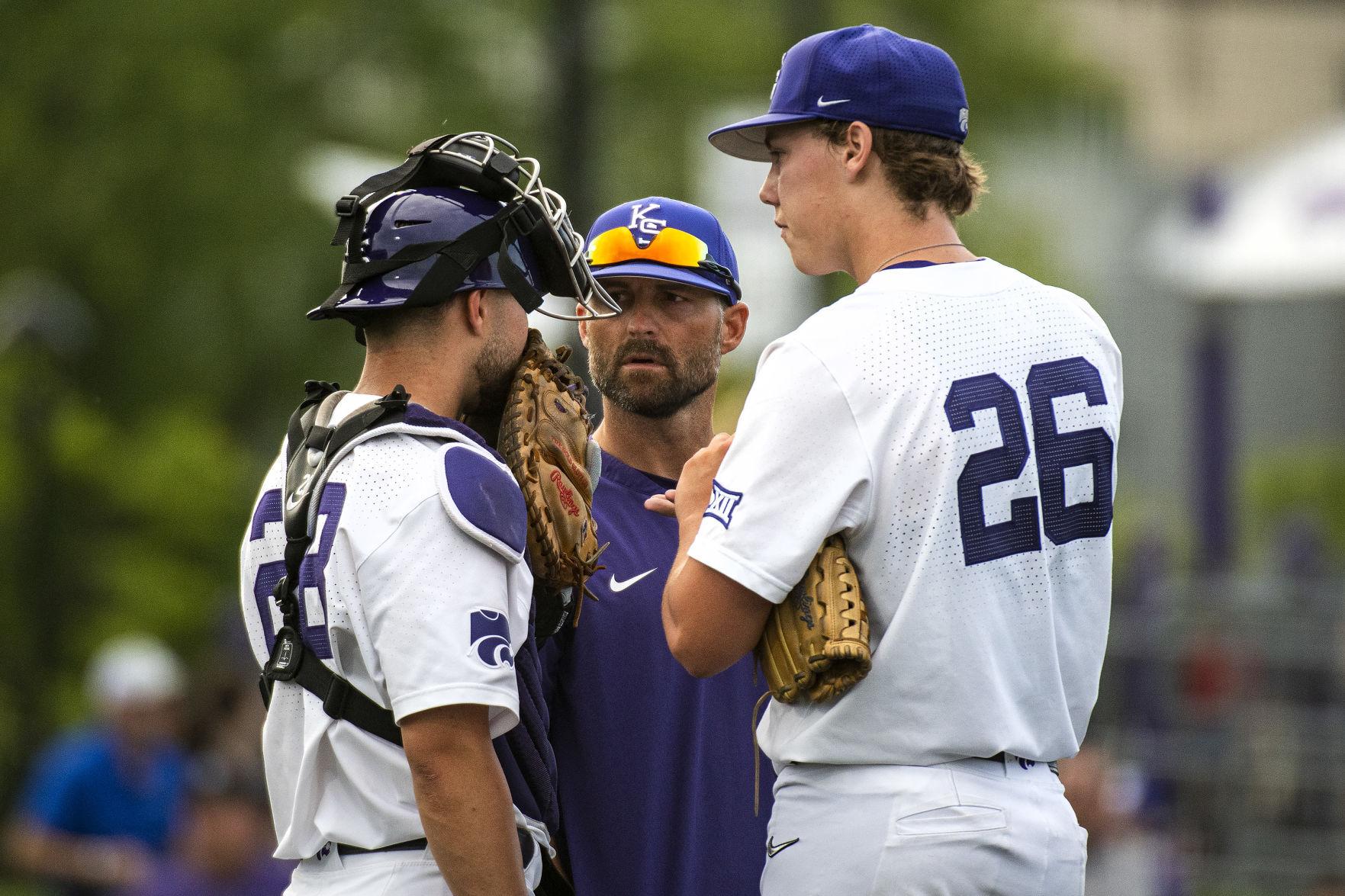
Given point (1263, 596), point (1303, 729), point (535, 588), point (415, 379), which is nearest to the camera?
point (415, 379)

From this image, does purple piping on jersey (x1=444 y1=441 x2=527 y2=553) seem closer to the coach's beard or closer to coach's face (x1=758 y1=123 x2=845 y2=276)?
coach's face (x1=758 y1=123 x2=845 y2=276)

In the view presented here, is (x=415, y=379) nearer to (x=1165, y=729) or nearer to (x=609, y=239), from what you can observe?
(x=609, y=239)

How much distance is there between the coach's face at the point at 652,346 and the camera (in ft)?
13.9

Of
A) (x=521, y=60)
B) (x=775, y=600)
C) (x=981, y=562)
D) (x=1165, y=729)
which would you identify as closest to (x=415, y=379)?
(x=775, y=600)

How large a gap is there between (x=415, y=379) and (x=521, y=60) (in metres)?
18.2

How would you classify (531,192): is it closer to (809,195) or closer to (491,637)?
(809,195)

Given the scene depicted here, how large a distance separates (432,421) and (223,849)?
569cm

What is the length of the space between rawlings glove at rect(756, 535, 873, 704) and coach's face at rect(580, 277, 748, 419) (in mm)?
1367

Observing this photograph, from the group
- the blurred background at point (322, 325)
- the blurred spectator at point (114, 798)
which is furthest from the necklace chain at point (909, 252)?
the blurred spectator at point (114, 798)

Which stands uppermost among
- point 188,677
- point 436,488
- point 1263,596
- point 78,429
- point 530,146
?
point 530,146

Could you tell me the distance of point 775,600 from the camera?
2855 mm

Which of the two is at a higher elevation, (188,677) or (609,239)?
(609,239)

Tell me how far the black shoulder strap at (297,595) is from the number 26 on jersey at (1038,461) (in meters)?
1.01

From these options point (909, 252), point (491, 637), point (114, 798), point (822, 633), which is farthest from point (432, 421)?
point (114, 798)
